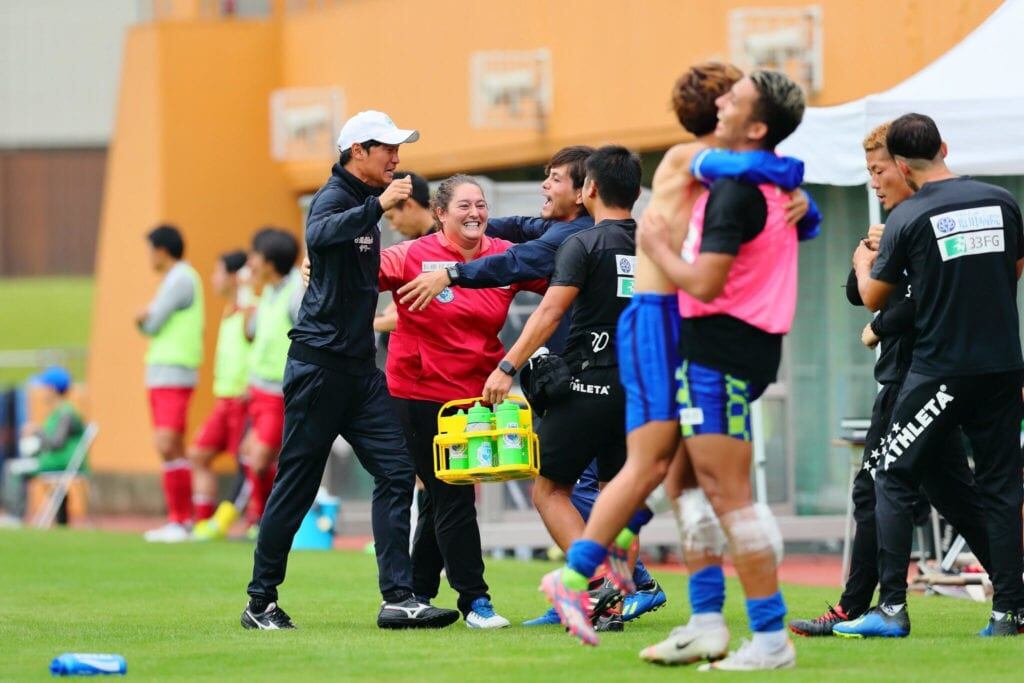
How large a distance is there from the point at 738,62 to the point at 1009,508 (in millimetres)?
6678

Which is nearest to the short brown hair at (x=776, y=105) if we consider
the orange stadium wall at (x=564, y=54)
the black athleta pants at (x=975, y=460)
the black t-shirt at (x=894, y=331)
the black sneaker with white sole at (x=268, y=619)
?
the black t-shirt at (x=894, y=331)

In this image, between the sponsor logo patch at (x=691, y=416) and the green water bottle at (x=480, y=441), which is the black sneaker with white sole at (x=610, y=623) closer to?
the green water bottle at (x=480, y=441)

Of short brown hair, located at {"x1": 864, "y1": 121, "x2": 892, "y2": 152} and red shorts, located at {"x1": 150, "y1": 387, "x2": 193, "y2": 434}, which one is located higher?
short brown hair, located at {"x1": 864, "y1": 121, "x2": 892, "y2": 152}

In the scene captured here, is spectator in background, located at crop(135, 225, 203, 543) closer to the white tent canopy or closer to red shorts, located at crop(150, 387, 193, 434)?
red shorts, located at crop(150, 387, 193, 434)

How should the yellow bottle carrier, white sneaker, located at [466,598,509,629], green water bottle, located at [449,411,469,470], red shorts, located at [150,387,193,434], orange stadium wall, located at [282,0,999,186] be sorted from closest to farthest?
1. the yellow bottle carrier
2. green water bottle, located at [449,411,469,470]
3. white sneaker, located at [466,598,509,629]
4. orange stadium wall, located at [282,0,999,186]
5. red shorts, located at [150,387,193,434]

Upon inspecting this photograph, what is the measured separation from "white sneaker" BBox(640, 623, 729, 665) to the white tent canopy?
420cm

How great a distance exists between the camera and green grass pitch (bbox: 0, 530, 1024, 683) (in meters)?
6.56

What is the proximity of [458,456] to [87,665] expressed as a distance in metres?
2.02

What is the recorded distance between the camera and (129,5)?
4038cm

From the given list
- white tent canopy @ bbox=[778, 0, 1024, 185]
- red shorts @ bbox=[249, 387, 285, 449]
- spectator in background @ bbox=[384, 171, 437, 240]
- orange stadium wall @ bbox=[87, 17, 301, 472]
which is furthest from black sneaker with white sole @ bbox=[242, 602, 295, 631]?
orange stadium wall @ bbox=[87, 17, 301, 472]

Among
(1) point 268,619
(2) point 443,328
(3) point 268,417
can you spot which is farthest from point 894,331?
(3) point 268,417

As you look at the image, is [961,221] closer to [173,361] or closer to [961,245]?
[961,245]

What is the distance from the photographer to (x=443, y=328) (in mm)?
8383

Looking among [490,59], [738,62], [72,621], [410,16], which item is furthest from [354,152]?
[410,16]
